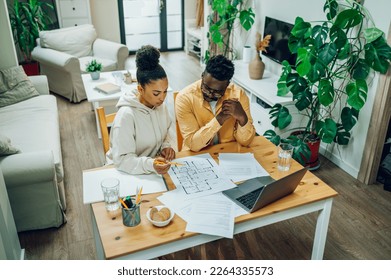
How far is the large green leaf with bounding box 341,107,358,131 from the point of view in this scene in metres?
3.01

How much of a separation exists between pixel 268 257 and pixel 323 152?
1523 millimetres

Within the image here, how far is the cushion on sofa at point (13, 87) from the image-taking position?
12.0 feet

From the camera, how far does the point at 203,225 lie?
152cm

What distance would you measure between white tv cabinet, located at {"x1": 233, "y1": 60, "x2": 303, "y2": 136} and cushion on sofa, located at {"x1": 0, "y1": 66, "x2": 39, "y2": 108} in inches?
83.3

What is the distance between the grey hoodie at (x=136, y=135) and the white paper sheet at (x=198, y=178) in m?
0.14

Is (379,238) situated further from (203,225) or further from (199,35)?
(199,35)

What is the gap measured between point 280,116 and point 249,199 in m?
1.77

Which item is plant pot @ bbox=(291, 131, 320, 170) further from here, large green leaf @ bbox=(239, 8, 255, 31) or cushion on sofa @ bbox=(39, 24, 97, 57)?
cushion on sofa @ bbox=(39, 24, 97, 57)

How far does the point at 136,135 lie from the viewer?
6.54 feet

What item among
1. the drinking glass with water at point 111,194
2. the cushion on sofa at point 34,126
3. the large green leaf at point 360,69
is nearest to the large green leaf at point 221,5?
the large green leaf at point 360,69

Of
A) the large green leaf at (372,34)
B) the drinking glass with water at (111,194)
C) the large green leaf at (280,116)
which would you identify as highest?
the large green leaf at (372,34)

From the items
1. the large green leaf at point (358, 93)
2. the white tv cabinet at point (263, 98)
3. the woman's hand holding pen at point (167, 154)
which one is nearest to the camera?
the woman's hand holding pen at point (167, 154)

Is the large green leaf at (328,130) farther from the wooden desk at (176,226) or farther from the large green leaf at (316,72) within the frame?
the wooden desk at (176,226)

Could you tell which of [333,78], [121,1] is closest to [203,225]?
[333,78]
